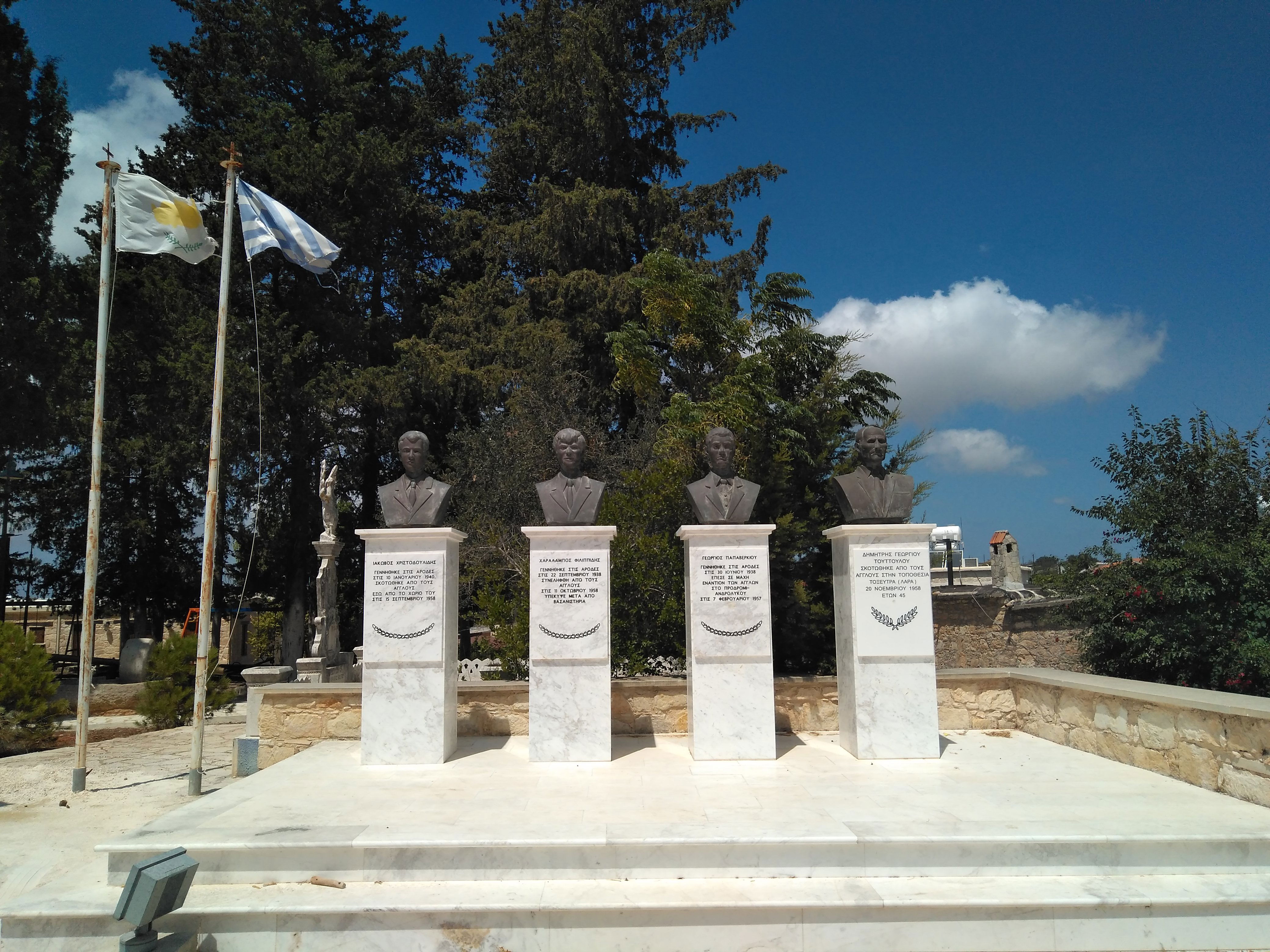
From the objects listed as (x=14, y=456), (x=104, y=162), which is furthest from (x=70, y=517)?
(x=104, y=162)

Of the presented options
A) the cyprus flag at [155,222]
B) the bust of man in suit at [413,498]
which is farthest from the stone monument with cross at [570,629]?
the cyprus flag at [155,222]

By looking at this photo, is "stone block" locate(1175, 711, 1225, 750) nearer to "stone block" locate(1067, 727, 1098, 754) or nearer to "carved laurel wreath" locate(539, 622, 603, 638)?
"stone block" locate(1067, 727, 1098, 754)

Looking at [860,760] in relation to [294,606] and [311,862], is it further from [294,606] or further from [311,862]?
[294,606]

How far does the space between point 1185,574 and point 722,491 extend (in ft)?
22.5

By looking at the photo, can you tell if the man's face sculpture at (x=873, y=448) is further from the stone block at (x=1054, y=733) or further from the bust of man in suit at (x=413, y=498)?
the bust of man in suit at (x=413, y=498)

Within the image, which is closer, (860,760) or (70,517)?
(860,760)

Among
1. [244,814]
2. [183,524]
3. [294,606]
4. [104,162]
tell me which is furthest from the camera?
[183,524]

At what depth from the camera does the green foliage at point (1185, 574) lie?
9.52 meters

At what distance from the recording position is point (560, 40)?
1791cm

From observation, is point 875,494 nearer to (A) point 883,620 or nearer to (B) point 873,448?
(B) point 873,448

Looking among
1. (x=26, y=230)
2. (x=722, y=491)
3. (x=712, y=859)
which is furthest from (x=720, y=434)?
(x=26, y=230)

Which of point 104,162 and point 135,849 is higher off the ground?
point 104,162

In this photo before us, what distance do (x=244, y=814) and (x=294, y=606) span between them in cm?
1540

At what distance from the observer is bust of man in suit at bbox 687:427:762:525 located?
6617 mm
